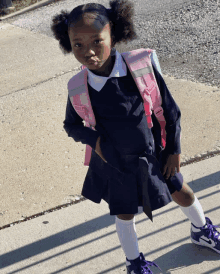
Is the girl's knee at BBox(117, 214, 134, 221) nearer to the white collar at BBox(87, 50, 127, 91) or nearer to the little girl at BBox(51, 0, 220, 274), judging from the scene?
the little girl at BBox(51, 0, 220, 274)

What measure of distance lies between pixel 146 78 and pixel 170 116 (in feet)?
0.88

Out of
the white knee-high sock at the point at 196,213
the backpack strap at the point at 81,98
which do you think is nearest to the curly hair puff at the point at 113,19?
the backpack strap at the point at 81,98

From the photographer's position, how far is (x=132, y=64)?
203 centimetres

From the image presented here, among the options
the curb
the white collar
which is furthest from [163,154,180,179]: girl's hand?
the curb

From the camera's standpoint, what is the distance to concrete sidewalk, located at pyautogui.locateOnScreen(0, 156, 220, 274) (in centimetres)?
257

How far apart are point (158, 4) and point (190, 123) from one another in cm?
486

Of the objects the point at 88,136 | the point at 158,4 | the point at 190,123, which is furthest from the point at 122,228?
the point at 158,4

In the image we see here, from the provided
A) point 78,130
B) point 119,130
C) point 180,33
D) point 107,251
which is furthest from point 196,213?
point 180,33

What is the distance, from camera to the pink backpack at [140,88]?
2.00m

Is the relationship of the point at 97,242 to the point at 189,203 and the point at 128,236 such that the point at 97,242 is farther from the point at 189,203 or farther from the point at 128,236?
the point at 189,203

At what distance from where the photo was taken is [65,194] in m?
3.29

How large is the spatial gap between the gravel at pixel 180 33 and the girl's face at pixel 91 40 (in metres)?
2.95

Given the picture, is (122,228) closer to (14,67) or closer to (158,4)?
(14,67)

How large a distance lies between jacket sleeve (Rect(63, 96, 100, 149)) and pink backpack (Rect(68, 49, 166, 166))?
0.15ft
